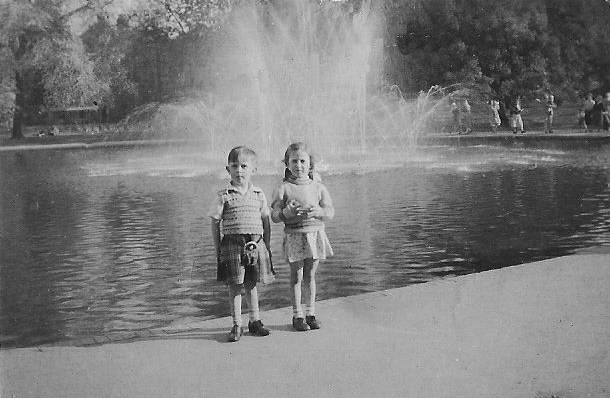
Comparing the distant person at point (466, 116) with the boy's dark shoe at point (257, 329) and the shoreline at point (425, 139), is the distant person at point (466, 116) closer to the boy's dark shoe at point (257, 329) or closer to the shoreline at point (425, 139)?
the shoreline at point (425, 139)

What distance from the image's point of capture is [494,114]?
3578cm

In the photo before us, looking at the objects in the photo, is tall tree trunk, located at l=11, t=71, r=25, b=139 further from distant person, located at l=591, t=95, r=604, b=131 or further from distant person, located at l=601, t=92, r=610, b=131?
distant person, located at l=591, t=95, r=604, b=131

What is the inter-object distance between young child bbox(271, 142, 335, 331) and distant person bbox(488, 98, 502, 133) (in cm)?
2999

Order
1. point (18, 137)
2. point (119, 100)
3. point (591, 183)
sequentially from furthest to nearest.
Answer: point (119, 100), point (18, 137), point (591, 183)

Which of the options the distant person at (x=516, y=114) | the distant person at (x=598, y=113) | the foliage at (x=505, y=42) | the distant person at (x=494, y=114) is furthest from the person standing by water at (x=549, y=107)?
the distant person at (x=494, y=114)

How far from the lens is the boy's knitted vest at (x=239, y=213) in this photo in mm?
5199

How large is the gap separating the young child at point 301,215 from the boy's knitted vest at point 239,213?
0.14m

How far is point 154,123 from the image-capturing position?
106 feet

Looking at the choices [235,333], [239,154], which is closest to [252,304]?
[235,333]

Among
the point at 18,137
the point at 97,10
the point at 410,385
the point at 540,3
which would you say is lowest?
the point at 410,385

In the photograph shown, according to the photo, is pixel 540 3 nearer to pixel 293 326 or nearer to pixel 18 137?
pixel 18 137

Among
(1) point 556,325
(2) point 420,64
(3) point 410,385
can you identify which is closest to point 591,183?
(1) point 556,325

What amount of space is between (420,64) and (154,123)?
10796 millimetres

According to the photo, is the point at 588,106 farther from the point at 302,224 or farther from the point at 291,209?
the point at 291,209
